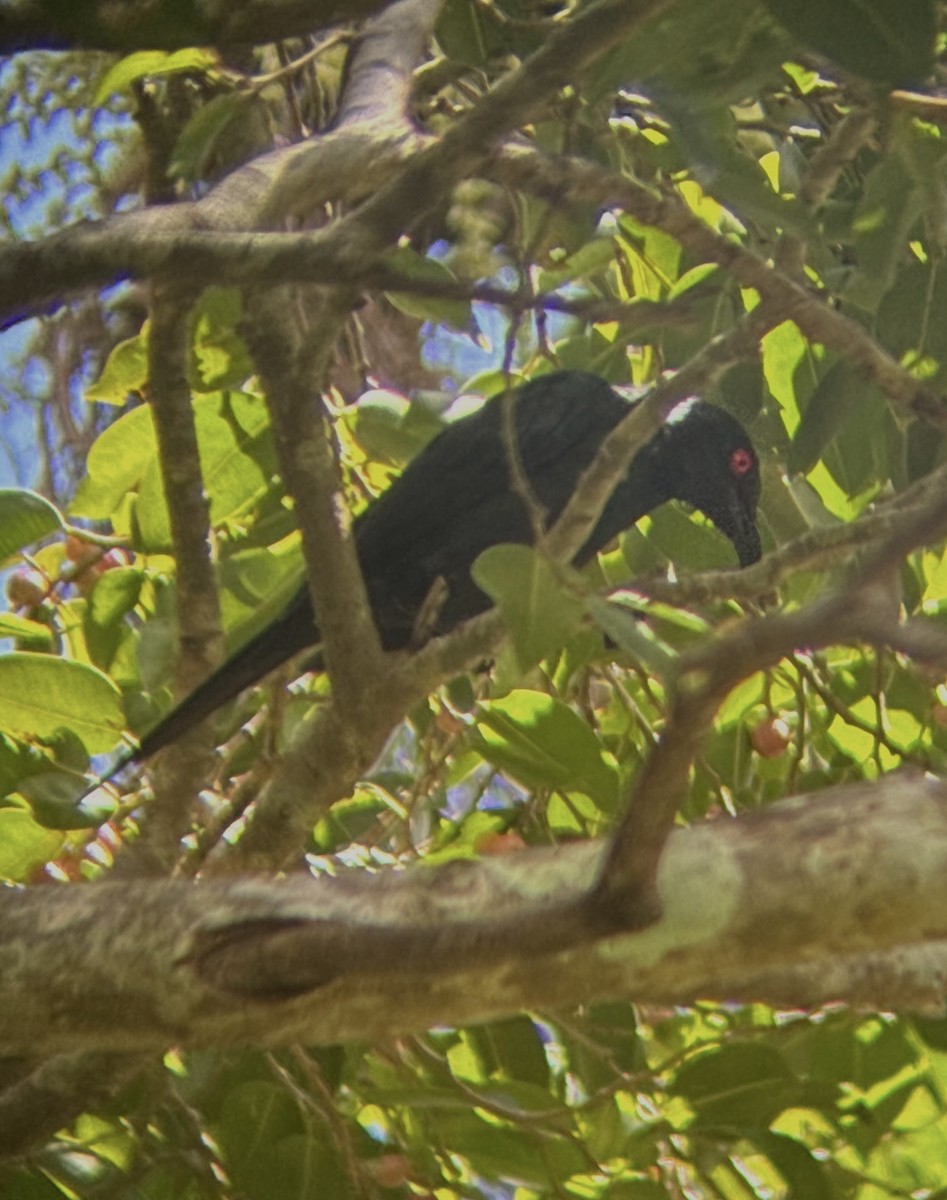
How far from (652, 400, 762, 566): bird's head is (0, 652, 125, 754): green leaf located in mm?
1169

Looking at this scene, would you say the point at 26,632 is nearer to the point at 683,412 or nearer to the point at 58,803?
the point at 58,803

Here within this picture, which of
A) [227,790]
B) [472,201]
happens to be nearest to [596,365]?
[472,201]

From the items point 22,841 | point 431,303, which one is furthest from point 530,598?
point 22,841

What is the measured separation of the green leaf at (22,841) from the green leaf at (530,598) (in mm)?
795

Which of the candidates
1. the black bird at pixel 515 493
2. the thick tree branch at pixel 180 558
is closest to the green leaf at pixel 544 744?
the thick tree branch at pixel 180 558

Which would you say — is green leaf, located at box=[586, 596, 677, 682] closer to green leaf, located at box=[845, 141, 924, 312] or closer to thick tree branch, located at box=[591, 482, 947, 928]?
thick tree branch, located at box=[591, 482, 947, 928]

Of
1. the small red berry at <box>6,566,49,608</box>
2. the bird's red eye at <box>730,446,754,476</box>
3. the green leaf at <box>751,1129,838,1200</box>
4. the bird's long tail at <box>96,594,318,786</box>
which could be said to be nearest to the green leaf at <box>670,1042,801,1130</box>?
the green leaf at <box>751,1129,838,1200</box>

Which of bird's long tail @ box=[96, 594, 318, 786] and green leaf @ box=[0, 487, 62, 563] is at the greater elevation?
green leaf @ box=[0, 487, 62, 563]

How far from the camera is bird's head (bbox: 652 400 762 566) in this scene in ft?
9.16

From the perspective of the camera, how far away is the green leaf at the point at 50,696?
189 cm

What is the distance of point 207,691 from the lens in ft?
6.86

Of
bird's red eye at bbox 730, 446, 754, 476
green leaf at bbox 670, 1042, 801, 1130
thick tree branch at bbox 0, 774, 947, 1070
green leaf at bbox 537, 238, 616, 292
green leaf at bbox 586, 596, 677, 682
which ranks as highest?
green leaf at bbox 537, 238, 616, 292

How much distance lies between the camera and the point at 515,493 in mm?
2857

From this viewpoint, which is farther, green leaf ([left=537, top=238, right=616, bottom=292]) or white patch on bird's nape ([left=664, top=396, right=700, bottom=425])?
white patch on bird's nape ([left=664, top=396, right=700, bottom=425])
